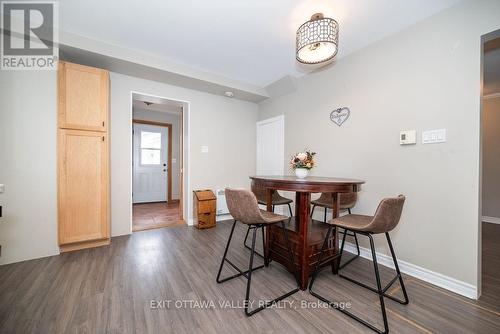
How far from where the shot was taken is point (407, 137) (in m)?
2.12

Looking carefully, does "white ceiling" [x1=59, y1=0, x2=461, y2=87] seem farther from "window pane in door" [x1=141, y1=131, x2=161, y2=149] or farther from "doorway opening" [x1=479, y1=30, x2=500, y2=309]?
"window pane in door" [x1=141, y1=131, x2=161, y2=149]

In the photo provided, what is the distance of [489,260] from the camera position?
2.35m

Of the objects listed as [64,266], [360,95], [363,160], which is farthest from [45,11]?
[363,160]

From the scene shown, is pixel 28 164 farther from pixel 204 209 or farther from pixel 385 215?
pixel 385 215

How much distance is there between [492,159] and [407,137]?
12.3 feet

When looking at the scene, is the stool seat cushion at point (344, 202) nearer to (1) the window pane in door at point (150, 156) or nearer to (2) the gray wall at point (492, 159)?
(2) the gray wall at point (492, 159)

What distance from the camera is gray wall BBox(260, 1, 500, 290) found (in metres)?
1.75

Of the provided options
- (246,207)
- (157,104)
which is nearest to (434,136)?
(246,207)

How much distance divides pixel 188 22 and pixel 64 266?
117 inches

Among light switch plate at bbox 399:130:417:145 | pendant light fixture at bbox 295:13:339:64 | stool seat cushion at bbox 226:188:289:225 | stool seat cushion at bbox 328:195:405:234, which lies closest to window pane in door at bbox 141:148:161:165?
stool seat cushion at bbox 226:188:289:225

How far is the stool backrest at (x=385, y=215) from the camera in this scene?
1.41 m

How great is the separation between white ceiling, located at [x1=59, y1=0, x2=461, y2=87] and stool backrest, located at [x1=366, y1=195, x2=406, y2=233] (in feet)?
6.10

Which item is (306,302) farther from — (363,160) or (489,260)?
(489,260)

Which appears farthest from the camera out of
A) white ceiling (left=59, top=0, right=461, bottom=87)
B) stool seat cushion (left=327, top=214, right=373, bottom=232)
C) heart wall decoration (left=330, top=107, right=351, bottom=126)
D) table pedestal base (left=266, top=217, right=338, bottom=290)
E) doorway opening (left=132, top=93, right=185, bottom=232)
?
doorway opening (left=132, top=93, right=185, bottom=232)
